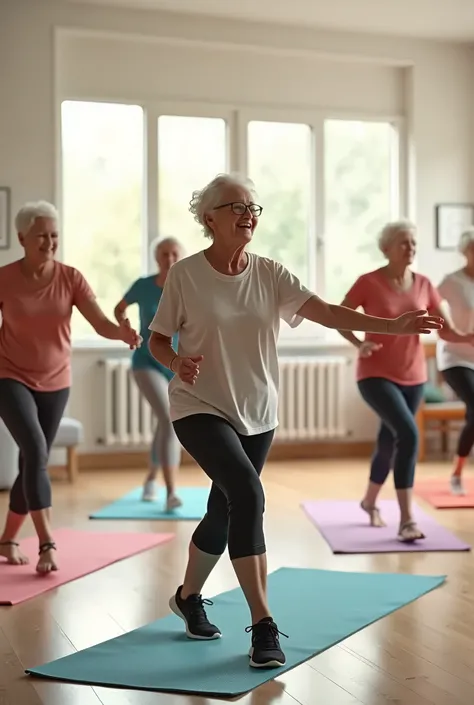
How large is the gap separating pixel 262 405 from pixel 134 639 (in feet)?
2.77

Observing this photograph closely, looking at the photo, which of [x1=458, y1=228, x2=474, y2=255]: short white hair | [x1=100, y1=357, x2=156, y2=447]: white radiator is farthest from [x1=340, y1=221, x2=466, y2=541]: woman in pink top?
[x1=100, y1=357, x2=156, y2=447]: white radiator

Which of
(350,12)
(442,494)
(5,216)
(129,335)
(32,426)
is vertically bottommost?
(442,494)

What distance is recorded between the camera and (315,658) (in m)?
3.18

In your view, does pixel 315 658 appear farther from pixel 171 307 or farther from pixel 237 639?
pixel 171 307

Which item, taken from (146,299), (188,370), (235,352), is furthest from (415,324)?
(146,299)

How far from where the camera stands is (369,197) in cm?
827

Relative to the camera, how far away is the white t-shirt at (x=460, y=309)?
5941mm

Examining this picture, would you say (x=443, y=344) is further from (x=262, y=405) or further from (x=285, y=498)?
(x=262, y=405)

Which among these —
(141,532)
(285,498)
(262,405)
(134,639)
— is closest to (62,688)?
(134,639)

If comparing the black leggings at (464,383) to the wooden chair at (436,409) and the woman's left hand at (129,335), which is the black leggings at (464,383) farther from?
the woman's left hand at (129,335)

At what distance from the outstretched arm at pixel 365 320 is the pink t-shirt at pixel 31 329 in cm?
132

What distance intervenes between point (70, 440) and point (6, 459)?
0.49 m

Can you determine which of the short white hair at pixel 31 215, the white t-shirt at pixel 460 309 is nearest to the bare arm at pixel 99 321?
the short white hair at pixel 31 215

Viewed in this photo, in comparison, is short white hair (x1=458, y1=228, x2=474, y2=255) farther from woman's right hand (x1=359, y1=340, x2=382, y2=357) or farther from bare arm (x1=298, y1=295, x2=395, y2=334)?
bare arm (x1=298, y1=295, x2=395, y2=334)
